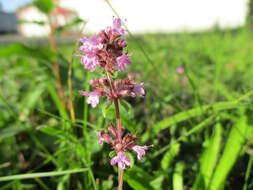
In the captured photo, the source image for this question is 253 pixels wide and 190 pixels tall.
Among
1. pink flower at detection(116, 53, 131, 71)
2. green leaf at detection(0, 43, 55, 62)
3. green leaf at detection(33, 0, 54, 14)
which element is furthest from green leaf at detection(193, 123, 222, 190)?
green leaf at detection(33, 0, 54, 14)

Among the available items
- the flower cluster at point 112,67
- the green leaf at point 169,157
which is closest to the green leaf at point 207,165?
the green leaf at point 169,157

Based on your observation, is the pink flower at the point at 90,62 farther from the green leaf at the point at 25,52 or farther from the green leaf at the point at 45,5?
the green leaf at the point at 45,5

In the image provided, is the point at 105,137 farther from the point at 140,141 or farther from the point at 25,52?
the point at 25,52

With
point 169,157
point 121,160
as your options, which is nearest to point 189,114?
point 169,157

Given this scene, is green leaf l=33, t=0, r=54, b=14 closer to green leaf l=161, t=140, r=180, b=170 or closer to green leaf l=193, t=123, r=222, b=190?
green leaf l=161, t=140, r=180, b=170

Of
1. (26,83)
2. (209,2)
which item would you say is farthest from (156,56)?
(209,2)

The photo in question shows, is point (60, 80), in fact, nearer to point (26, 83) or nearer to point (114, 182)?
point (114, 182)
